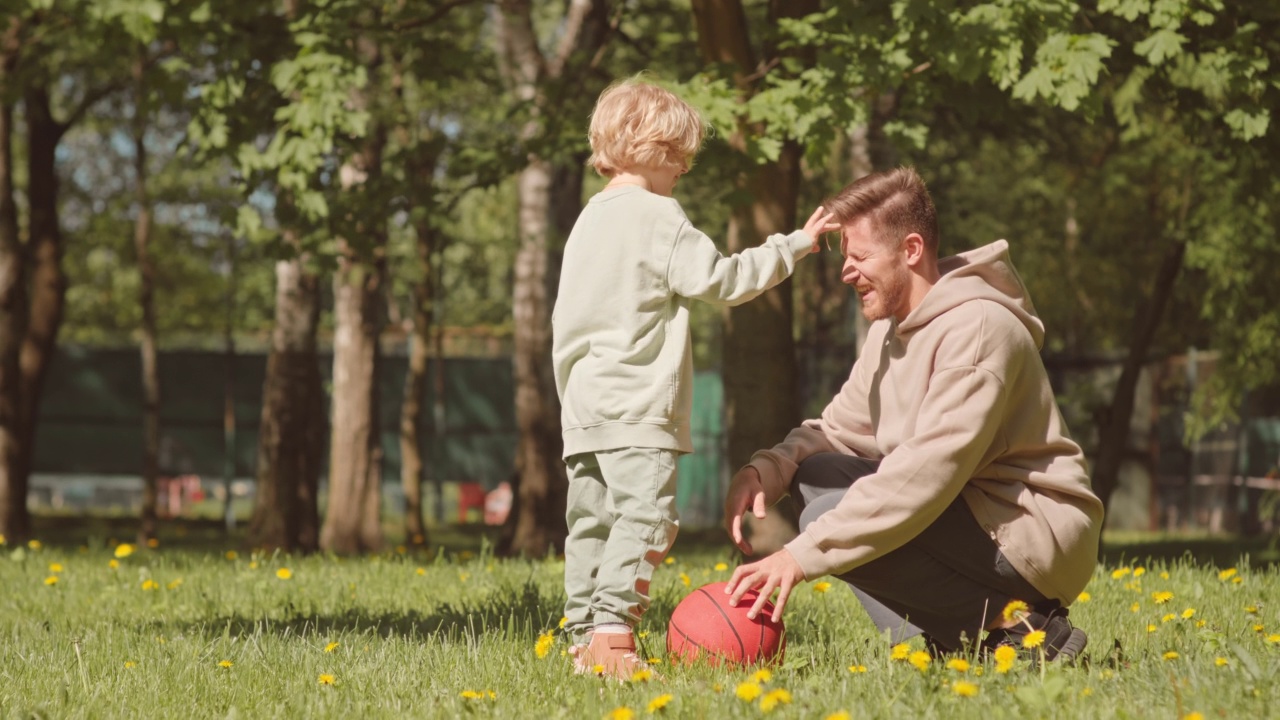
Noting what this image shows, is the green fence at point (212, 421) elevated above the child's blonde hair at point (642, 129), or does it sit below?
below

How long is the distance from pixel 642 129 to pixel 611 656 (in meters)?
1.63

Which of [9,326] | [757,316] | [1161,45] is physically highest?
[1161,45]

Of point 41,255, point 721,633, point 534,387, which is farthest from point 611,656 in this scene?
point 41,255

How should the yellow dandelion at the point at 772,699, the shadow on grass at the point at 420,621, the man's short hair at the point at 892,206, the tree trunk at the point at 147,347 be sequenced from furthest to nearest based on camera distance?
1. the tree trunk at the point at 147,347
2. the shadow on grass at the point at 420,621
3. the man's short hair at the point at 892,206
4. the yellow dandelion at the point at 772,699

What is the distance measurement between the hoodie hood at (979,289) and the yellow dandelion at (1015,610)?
76 cm

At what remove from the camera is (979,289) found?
12.6 feet

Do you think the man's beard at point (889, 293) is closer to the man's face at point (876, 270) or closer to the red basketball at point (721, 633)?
the man's face at point (876, 270)

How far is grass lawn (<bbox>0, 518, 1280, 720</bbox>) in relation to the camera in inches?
126

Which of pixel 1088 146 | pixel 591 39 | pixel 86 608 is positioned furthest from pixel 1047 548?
pixel 1088 146

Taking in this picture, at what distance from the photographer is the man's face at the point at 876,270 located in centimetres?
398

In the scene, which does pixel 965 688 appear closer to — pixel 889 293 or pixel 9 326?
pixel 889 293

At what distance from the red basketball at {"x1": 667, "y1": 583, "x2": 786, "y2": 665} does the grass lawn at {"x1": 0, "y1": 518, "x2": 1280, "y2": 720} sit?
75mm

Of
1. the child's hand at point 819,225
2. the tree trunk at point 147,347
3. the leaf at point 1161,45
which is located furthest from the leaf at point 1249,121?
A: the tree trunk at point 147,347

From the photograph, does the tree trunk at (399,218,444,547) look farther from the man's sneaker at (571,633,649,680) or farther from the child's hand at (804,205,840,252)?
the man's sneaker at (571,633,649,680)
